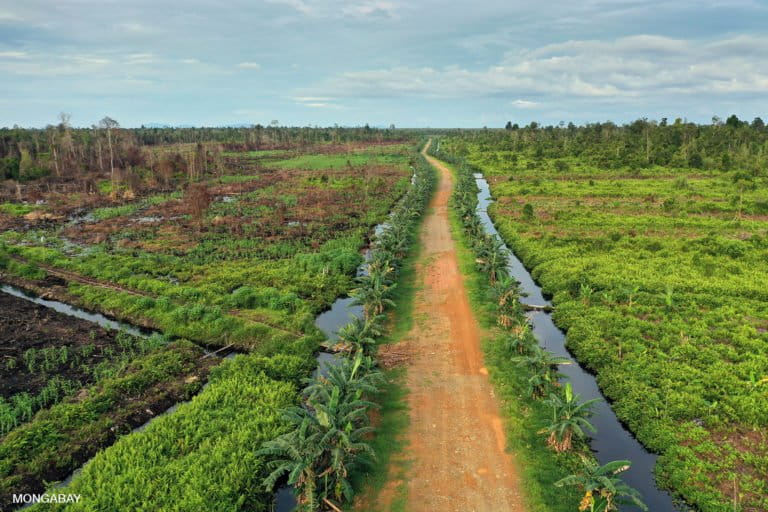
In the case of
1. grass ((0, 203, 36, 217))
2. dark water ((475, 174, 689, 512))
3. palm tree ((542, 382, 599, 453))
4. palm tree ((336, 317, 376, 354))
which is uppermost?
grass ((0, 203, 36, 217))

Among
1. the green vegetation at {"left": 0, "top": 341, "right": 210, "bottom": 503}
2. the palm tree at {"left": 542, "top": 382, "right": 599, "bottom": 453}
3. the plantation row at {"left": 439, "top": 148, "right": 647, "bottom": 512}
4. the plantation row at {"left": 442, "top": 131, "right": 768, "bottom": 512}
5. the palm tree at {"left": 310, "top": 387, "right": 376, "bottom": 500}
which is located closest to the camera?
the plantation row at {"left": 439, "top": 148, "right": 647, "bottom": 512}

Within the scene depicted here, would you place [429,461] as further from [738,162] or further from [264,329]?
[738,162]

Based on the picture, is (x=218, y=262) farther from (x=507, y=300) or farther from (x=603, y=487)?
(x=603, y=487)

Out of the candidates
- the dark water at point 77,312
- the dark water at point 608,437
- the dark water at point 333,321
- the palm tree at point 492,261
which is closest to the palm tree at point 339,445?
the dark water at point 333,321

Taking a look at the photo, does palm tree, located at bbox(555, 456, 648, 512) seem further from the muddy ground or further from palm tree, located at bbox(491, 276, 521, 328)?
the muddy ground

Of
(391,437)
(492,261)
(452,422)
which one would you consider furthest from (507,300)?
(391,437)

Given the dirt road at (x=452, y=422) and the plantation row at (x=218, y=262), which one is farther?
the plantation row at (x=218, y=262)

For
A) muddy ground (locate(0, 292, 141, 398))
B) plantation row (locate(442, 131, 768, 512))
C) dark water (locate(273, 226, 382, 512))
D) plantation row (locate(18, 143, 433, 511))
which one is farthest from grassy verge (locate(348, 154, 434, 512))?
muddy ground (locate(0, 292, 141, 398))

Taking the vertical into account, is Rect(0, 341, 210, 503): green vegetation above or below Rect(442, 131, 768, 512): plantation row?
below

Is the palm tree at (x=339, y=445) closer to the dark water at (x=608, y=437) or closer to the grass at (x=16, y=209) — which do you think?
the dark water at (x=608, y=437)
